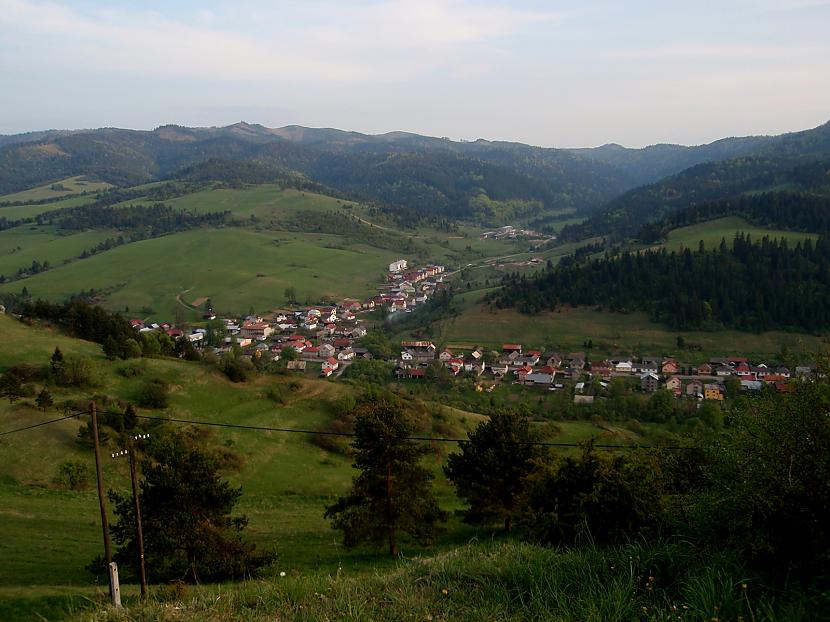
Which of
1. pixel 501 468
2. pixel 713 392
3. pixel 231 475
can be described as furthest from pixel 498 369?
pixel 501 468

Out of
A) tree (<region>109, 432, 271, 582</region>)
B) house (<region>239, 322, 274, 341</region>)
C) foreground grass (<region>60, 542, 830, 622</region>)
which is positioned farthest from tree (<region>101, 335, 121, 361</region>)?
house (<region>239, 322, 274, 341</region>)

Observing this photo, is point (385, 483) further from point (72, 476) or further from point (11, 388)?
point (11, 388)

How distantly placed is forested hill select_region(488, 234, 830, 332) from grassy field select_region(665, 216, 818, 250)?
19.4ft

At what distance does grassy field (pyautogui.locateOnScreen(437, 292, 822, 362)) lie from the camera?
63469 mm

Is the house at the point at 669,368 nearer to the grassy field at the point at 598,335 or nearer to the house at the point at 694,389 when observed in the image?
the house at the point at 694,389

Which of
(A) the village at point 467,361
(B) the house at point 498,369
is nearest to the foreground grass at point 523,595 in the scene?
(A) the village at point 467,361

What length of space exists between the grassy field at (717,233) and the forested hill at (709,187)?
28114 millimetres

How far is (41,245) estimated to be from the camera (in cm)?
12825

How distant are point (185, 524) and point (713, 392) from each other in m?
46.8

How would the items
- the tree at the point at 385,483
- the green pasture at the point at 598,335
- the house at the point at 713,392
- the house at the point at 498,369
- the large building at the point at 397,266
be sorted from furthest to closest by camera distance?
the large building at the point at 397,266 → the green pasture at the point at 598,335 → the house at the point at 498,369 → the house at the point at 713,392 → the tree at the point at 385,483

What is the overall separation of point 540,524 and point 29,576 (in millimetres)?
12820

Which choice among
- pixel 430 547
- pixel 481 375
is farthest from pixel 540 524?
pixel 481 375

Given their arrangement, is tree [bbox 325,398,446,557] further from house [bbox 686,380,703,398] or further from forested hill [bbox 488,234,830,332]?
forested hill [bbox 488,234,830,332]

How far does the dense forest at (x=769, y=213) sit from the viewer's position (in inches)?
3696
